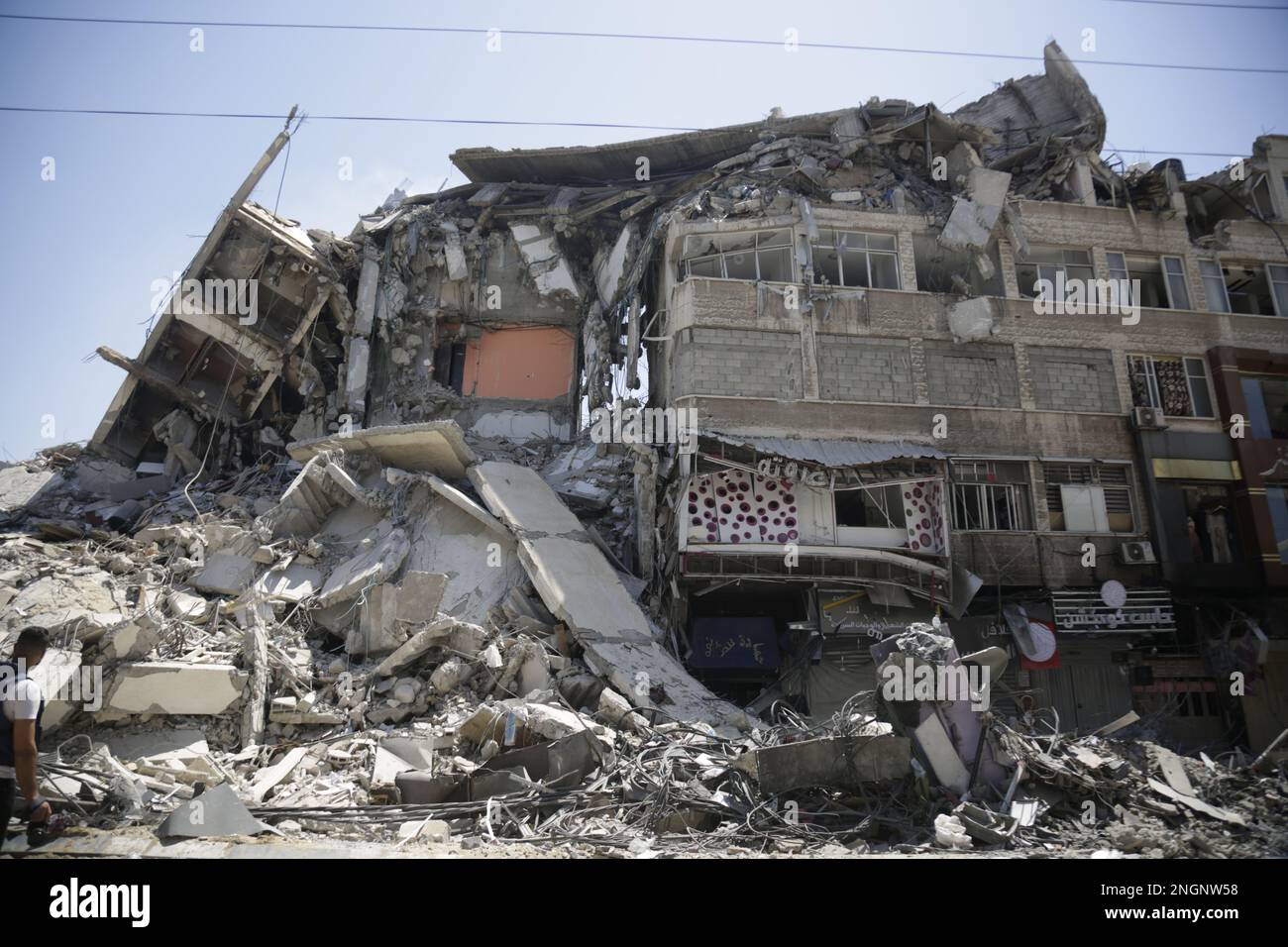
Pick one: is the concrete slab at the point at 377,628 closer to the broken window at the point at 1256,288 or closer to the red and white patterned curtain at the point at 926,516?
the red and white patterned curtain at the point at 926,516

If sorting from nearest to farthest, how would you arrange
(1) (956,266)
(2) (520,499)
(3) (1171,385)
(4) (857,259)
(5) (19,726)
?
(5) (19,726) < (2) (520,499) < (4) (857,259) < (3) (1171,385) < (1) (956,266)

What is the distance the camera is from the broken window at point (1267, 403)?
16.2 metres

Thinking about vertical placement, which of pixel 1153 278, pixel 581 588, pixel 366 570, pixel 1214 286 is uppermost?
pixel 1153 278

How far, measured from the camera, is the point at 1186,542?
15.1 meters

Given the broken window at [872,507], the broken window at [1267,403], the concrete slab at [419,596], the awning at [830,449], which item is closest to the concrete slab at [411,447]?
the concrete slab at [419,596]

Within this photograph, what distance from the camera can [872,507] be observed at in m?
14.3

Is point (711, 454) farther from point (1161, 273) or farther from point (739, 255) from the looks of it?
point (1161, 273)

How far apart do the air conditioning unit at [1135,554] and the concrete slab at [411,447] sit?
1241cm

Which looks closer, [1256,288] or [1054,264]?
[1054,264]

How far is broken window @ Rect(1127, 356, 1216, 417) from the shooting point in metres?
16.0

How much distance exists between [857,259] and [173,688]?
13981mm

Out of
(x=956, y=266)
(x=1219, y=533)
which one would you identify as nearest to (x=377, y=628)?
(x=956, y=266)

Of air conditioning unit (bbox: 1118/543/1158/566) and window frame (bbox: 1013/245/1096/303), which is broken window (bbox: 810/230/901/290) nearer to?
window frame (bbox: 1013/245/1096/303)

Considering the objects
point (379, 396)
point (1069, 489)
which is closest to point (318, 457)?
point (379, 396)
